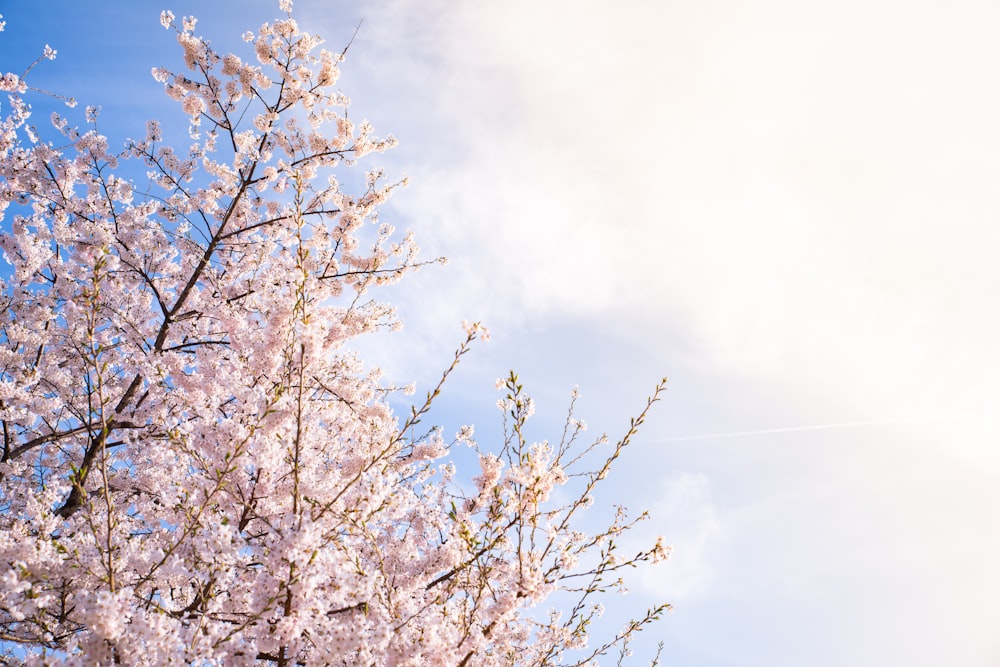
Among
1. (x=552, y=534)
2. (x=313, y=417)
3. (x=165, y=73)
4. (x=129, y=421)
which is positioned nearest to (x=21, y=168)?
(x=165, y=73)

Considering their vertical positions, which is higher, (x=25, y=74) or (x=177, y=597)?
(x=25, y=74)

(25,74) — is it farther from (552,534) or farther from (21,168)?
(552,534)

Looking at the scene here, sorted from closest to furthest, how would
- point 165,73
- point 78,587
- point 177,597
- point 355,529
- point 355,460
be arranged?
point 355,529
point 78,587
point 177,597
point 355,460
point 165,73

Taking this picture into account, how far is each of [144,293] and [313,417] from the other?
13.1 feet

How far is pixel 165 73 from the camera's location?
10.1 meters

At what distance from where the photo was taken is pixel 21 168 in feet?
31.3

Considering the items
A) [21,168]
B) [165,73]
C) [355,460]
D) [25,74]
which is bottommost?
[355,460]

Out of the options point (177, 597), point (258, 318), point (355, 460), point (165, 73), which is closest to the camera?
point (177, 597)

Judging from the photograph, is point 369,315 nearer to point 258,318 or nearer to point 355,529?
point 258,318

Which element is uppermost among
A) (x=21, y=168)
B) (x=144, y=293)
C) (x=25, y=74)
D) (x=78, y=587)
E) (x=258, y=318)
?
(x=25, y=74)

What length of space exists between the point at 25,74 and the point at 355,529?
892cm

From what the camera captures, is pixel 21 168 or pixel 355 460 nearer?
pixel 355 460

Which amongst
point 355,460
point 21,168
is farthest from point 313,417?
point 21,168

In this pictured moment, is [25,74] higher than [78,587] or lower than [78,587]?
higher
